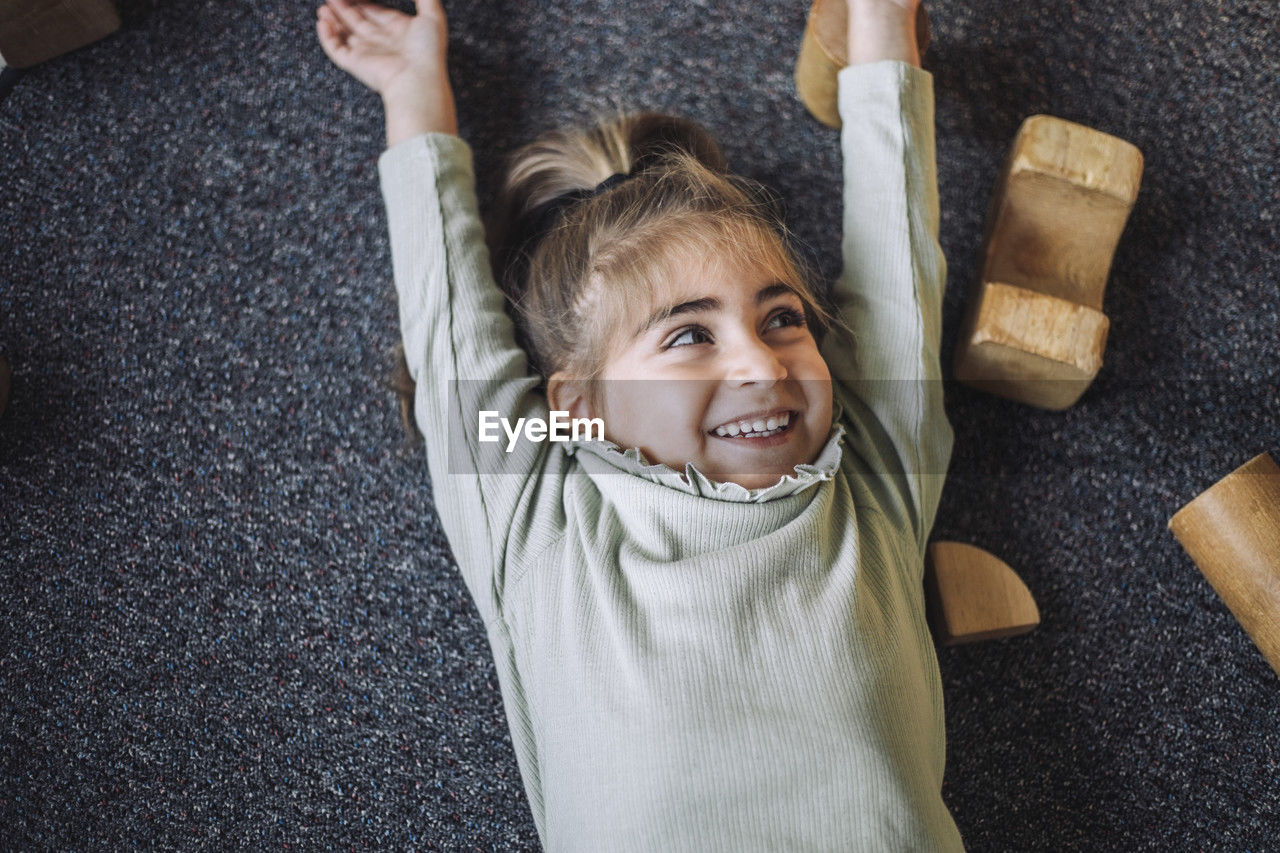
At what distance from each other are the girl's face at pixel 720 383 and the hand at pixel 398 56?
0.35 m

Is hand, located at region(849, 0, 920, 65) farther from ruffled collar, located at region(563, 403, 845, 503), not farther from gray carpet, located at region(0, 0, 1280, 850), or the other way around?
ruffled collar, located at region(563, 403, 845, 503)

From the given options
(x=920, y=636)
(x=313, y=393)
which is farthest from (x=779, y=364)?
(x=313, y=393)

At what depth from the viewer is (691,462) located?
0.74 m

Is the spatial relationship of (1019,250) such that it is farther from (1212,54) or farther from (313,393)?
(313,393)

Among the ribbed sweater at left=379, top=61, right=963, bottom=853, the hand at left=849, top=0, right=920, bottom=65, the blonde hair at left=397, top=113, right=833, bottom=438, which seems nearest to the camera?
the ribbed sweater at left=379, top=61, right=963, bottom=853

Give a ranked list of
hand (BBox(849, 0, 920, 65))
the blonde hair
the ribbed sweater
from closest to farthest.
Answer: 1. the ribbed sweater
2. the blonde hair
3. hand (BBox(849, 0, 920, 65))

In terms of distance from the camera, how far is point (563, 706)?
0.72m

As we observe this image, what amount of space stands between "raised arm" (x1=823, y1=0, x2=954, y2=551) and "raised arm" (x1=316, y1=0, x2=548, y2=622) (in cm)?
31

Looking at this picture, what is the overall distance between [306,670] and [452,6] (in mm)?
751

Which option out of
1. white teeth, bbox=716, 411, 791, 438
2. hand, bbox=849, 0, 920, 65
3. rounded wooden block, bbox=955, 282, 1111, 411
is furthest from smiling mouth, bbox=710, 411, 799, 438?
hand, bbox=849, 0, 920, 65

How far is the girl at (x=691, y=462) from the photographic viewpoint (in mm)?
673

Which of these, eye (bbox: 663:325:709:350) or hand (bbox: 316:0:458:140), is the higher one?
hand (bbox: 316:0:458:140)

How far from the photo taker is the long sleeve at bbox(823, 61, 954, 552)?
0.82m

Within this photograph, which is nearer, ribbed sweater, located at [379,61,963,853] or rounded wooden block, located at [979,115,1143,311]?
ribbed sweater, located at [379,61,963,853]
